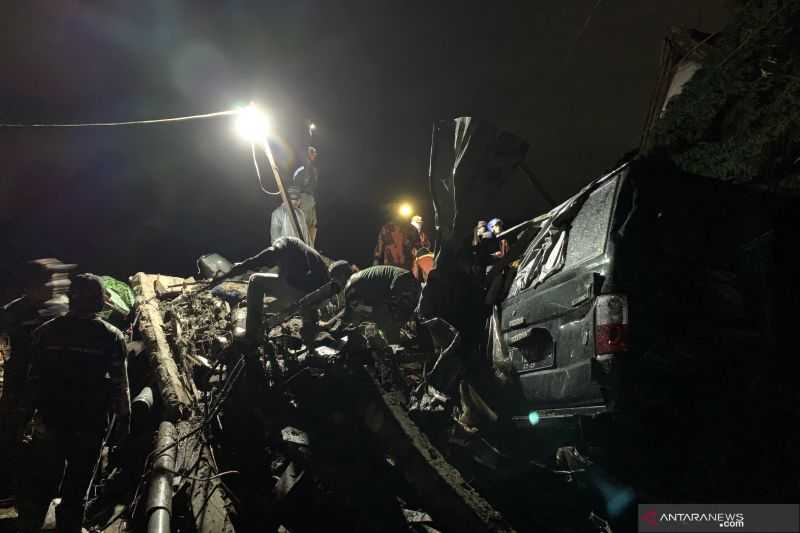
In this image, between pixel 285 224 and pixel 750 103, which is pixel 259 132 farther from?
pixel 750 103

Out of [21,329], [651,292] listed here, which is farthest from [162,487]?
[651,292]

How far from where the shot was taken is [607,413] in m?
2.57

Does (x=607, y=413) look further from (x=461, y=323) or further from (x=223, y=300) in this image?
(x=223, y=300)

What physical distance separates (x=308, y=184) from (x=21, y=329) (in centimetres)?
892

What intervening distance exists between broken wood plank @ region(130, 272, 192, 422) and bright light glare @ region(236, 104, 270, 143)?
5167 millimetres

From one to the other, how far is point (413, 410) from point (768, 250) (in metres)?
3.67

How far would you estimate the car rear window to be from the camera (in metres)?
3.02

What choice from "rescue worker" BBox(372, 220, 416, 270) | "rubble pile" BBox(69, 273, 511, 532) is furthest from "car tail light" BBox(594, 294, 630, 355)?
"rescue worker" BBox(372, 220, 416, 270)

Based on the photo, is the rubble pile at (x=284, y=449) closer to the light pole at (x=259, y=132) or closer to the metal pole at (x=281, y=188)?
the metal pole at (x=281, y=188)

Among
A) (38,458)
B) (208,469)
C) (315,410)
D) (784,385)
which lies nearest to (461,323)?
(315,410)

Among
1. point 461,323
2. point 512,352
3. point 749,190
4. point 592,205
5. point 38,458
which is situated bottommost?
point 38,458

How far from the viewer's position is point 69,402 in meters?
3.60

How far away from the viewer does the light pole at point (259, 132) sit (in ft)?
34.8

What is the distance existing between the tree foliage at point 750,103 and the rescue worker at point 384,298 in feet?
19.9
